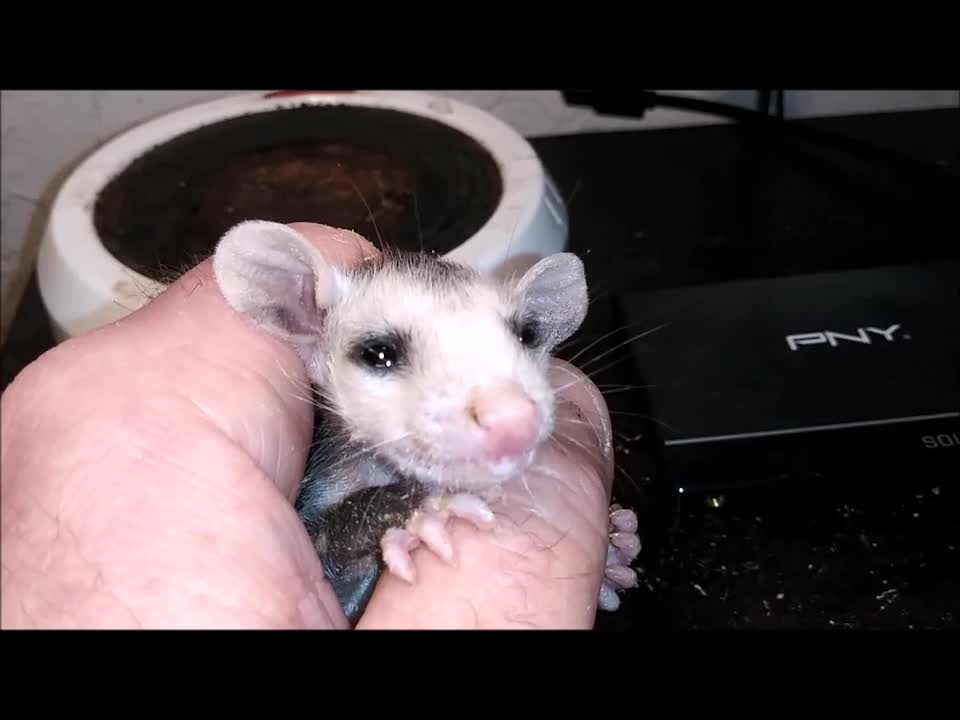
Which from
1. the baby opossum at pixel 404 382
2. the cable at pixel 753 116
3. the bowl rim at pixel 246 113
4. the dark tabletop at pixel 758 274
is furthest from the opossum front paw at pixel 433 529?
the cable at pixel 753 116

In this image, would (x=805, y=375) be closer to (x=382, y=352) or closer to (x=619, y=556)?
(x=619, y=556)

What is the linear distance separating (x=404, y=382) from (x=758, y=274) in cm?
85

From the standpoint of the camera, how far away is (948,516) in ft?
3.16

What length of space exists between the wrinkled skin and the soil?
38cm

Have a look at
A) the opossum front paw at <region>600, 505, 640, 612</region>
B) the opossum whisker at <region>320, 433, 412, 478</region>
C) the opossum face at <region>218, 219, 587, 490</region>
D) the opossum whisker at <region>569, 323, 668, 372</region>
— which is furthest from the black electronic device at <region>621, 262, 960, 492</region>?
the opossum whisker at <region>320, 433, 412, 478</region>

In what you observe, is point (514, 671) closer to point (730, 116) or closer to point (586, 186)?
point (586, 186)

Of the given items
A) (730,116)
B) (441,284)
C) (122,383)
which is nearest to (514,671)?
(122,383)

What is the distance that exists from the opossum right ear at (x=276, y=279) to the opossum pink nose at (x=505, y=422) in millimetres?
206

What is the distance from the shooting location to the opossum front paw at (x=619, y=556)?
86 cm

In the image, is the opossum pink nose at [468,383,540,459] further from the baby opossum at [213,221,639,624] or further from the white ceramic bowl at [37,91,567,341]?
the white ceramic bowl at [37,91,567,341]

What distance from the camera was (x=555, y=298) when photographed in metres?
0.86

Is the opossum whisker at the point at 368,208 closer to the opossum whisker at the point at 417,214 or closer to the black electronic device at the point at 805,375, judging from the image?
the opossum whisker at the point at 417,214

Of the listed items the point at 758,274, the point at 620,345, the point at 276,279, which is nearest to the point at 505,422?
the point at 276,279
